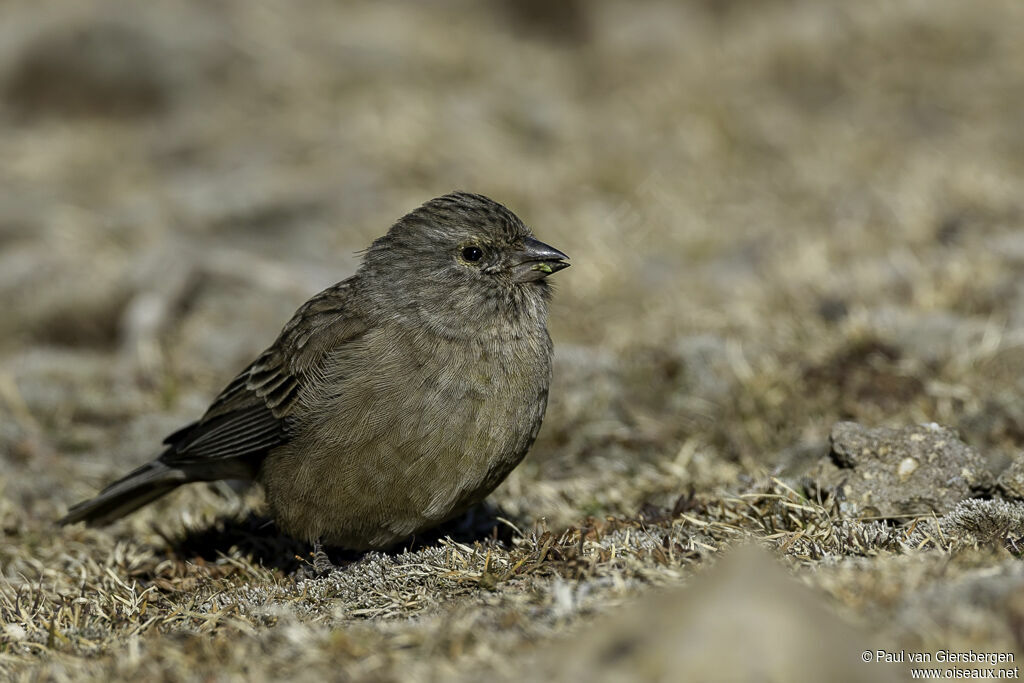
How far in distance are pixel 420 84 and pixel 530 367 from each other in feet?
34.4

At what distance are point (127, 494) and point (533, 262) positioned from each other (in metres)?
2.70

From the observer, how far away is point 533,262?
5773 millimetres

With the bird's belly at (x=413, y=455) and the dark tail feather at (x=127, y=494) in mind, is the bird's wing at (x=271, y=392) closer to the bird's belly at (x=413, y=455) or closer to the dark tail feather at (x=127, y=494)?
the dark tail feather at (x=127, y=494)

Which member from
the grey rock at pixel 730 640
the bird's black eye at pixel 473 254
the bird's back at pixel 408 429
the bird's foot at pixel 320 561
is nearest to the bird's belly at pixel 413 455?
the bird's back at pixel 408 429

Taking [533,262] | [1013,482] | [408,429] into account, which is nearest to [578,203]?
[533,262]

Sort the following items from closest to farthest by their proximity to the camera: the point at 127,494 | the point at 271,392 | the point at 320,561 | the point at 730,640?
the point at 730,640 < the point at 320,561 < the point at 271,392 < the point at 127,494

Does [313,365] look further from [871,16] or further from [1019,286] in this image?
[871,16]

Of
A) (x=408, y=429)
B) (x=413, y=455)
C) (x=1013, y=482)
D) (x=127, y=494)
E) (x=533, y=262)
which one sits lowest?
(x=1013, y=482)

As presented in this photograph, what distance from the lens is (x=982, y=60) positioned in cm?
1464

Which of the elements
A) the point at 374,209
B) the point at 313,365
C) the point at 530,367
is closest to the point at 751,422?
the point at 530,367

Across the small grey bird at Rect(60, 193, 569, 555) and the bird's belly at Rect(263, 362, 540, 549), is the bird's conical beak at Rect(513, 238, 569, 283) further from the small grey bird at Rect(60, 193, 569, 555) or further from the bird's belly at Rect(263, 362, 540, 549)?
the bird's belly at Rect(263, 362, 540, 549)

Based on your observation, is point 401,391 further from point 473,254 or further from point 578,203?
point 578,203

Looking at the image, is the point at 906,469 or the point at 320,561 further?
the point at 320,561

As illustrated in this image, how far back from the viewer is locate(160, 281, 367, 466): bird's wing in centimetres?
579
